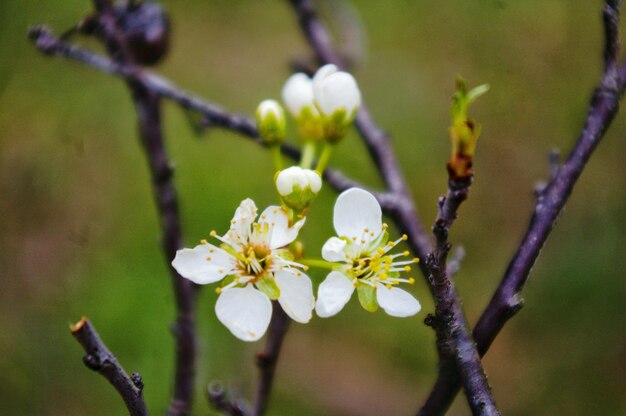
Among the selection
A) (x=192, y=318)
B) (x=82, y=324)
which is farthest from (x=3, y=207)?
(x=82, y=324)

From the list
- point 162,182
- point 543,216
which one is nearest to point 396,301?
point 543,216

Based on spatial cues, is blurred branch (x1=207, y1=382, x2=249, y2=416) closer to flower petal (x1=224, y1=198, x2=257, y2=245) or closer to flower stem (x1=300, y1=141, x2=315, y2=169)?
flower petal (x1=224, y1=198, x2=257, y2=245)

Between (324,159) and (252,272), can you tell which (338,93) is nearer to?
(324,159)

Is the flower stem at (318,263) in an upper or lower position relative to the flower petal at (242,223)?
upper

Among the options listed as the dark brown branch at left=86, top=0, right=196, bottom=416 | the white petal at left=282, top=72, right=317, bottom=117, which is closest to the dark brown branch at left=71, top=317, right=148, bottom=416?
the dark brown branch at left=86, top=0, right=196, bottom=416

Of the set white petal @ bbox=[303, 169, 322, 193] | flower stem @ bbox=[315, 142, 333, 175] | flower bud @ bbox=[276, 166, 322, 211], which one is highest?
flower stem @ bbox=[315, 142, 333, 175]

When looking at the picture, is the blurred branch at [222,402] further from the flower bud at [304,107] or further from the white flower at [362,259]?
the flower bud at [304,107]

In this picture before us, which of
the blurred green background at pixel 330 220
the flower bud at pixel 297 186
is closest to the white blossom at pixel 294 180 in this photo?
the flower bud at pixel 297 186

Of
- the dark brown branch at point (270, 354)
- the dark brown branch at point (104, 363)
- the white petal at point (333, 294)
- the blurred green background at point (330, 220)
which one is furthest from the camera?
the blurred green background at point (330, 220)

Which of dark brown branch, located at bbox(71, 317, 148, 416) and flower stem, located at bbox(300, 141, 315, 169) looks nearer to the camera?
dark brown branch, located at bbox(71, 317, 148, 416)
